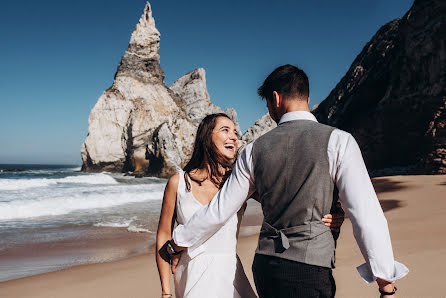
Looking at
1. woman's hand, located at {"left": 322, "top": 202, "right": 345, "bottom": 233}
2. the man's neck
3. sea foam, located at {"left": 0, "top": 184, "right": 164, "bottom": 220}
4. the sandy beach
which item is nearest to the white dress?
woman's hand, located at {"left": 322, "top": 202, "right": 345, "bottom": 233}

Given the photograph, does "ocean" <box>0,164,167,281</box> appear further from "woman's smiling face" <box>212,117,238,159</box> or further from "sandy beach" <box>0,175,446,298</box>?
"woman's smiling face" <box>212,117,238,159</box>

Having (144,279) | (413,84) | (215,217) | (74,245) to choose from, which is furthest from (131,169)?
(215,217)

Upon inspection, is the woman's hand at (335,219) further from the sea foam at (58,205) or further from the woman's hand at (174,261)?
the sea foam at (58,205)

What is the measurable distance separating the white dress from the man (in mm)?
310

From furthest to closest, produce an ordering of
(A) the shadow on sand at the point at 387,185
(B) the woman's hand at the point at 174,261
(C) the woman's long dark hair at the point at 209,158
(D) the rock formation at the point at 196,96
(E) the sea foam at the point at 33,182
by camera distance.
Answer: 1. (D) the rock formation at the point at 196,96
2. (E) the sea foam at the point at 33,182
3. (A) the shadow on sand at the point at 387,185
4. (C) the woman's long dark hair at the point at 209,158
5. (B) the woman's hand at the point at 174,261

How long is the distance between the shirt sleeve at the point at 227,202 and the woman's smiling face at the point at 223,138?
1.79ft

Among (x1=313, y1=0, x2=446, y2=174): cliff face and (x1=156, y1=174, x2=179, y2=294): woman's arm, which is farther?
(x1=313, y1=0, x2=446, y2=174): cliff face

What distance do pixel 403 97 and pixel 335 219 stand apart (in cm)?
1827

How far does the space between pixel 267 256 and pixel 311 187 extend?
0.44 m

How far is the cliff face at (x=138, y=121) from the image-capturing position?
3844 centimetres

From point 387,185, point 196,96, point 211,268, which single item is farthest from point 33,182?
point 196,96

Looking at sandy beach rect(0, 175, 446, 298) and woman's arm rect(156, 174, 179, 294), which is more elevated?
woman's arm rect(156, 174, 179, 294)

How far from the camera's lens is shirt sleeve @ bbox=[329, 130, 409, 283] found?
1466 mm

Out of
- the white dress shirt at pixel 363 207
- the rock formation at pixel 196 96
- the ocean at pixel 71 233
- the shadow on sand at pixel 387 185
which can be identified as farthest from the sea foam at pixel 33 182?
the rock formation at pixel 196 96
